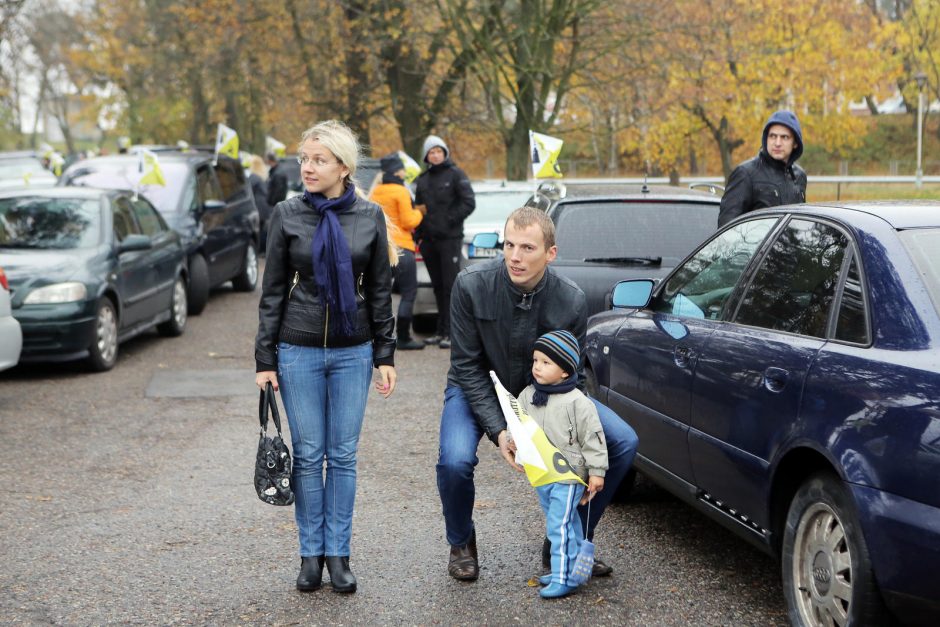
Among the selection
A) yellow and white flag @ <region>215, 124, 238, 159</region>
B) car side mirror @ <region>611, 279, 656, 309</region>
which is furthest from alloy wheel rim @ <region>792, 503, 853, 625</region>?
yellow and white flag @ <region>215, 124, 238, 159</region>

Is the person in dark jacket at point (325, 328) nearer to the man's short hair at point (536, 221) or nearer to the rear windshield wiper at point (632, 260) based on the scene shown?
the man's short hair at point (536, 221)

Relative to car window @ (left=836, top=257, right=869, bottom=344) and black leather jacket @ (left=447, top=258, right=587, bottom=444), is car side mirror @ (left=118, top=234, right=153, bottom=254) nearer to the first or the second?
black leather jacket @ (left=447, top=258, right=587, bottom=444)

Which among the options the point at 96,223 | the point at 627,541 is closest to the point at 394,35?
the point at 96,223

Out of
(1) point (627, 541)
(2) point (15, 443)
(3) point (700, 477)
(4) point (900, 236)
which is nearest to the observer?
(4) point (900, 236)

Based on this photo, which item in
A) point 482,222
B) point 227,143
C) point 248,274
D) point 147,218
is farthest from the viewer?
point 227,143

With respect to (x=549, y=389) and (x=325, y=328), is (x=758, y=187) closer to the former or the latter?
(x=549, y=389)

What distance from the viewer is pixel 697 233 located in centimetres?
853

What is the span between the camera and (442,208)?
11.9 metres

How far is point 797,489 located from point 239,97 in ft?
143

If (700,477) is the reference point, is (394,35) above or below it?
above

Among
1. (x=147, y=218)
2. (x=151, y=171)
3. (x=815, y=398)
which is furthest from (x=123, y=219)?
(x=815, y=398)

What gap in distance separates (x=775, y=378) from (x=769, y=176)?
12.6ft

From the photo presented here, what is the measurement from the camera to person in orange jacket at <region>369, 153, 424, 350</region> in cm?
1152

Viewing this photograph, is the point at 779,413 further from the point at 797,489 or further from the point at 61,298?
the point at 61,298
